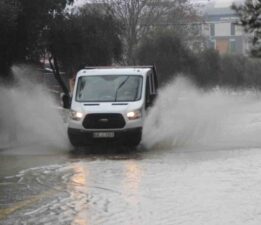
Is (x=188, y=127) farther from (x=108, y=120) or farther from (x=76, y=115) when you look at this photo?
(x=76, y=115)

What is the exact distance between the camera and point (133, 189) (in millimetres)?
12352

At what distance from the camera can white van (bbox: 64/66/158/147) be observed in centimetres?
1895

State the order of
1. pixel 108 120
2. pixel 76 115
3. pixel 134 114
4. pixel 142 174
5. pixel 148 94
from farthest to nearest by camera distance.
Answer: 1. pixel 148 94
2. pixel 76 115
3. pixel 134 114
4. pixel 108 120
5. pixel 142 174

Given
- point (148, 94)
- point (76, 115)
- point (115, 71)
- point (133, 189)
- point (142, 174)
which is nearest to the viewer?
point (133, 189)

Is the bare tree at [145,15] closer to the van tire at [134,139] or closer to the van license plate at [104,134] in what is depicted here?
the van tire at [134,139]

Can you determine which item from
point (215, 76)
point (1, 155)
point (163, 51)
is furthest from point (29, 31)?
point (215, 76)

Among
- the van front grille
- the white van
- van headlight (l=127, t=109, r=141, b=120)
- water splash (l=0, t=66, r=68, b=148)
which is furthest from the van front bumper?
water splash (l=0, t=66, r=68, b=148)

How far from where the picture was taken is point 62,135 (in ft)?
71.6

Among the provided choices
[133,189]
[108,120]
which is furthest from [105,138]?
[133,189]

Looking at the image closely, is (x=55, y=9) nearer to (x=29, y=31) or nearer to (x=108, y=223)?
(x=29, y=31)

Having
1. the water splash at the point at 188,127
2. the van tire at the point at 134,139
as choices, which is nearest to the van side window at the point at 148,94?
the water splash at the point at 188,127

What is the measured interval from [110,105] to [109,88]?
1.04 m

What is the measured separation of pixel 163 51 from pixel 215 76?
32.1 ft

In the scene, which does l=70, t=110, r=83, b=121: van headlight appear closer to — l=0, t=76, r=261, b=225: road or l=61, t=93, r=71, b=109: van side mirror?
l=0, t=76, r=261, b=225: road
